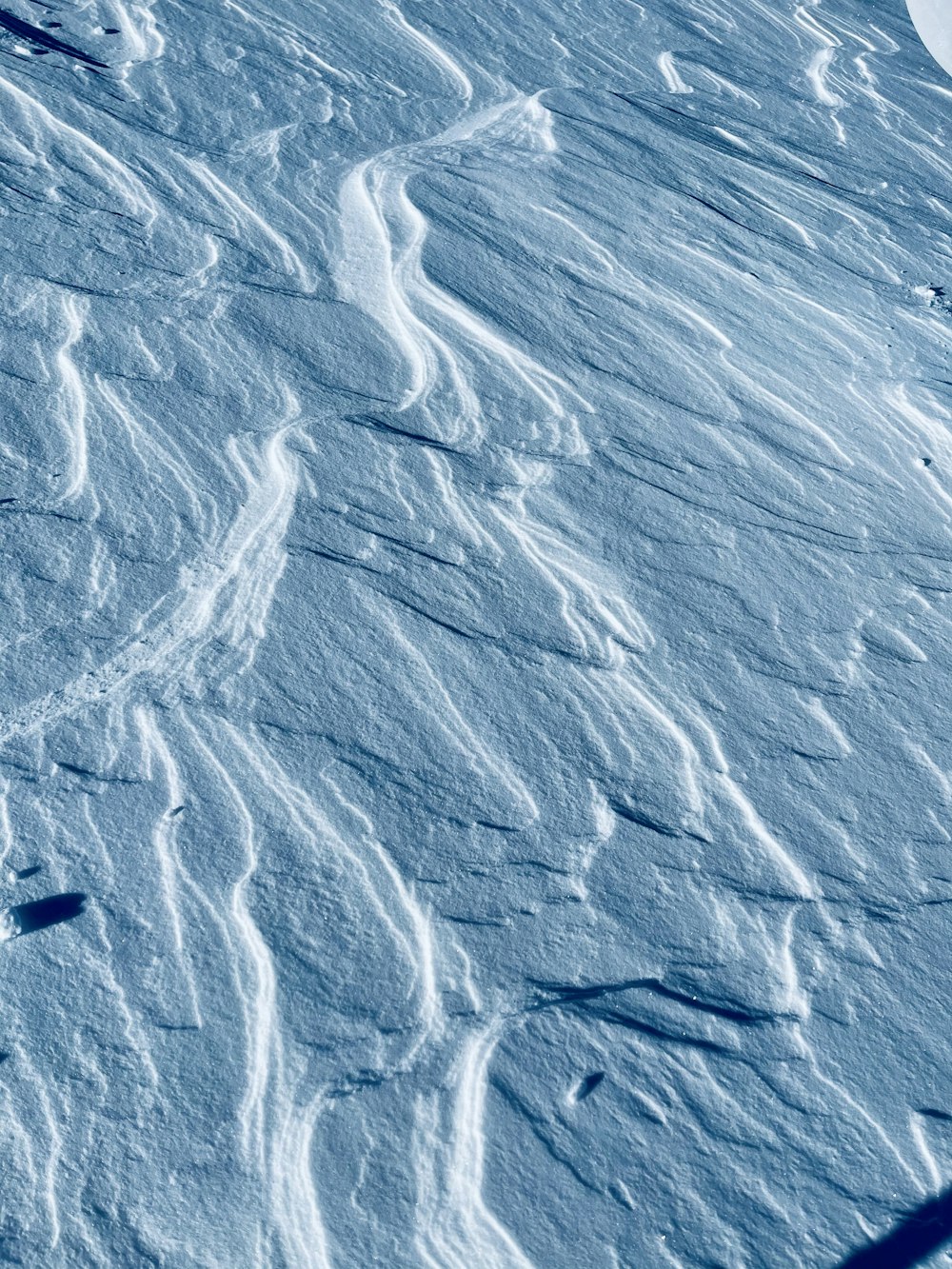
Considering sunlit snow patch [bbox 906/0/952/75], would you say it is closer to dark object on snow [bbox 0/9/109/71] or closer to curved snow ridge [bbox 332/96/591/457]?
curved snow ridge [bbox 332/96/591/457]

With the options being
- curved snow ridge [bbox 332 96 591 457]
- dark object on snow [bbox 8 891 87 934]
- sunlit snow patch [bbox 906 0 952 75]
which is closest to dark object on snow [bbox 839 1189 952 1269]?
dark object on snow [bbox 8 891 87 934]

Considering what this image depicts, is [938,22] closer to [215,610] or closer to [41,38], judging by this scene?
[215,610]

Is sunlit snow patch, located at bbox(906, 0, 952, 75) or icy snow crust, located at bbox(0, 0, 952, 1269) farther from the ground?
sunlit snow patch, located at bbox(906, 0, 952, 75)

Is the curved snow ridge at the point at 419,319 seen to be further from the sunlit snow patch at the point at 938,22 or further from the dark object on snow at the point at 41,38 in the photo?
the sunlit snow patch at the point at 938,22

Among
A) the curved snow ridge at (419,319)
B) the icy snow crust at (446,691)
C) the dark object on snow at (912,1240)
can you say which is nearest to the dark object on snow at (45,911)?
the icy snow crust at (446,691)

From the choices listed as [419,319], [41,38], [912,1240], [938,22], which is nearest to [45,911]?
[912,1240]

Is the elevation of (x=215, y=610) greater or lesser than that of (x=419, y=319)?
lesser

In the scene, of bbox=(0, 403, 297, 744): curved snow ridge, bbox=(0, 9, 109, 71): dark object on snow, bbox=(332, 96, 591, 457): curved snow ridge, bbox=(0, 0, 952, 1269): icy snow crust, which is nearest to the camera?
bbox=(0, 0, 952, 1269): icy snow crust

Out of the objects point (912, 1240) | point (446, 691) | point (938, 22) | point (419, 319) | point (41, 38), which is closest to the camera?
point (912, 1240)

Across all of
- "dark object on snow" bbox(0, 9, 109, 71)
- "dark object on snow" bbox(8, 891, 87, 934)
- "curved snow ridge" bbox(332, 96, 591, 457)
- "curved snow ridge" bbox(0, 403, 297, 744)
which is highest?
"curved snow ridge" bbox(332, 96, 591, 457)
